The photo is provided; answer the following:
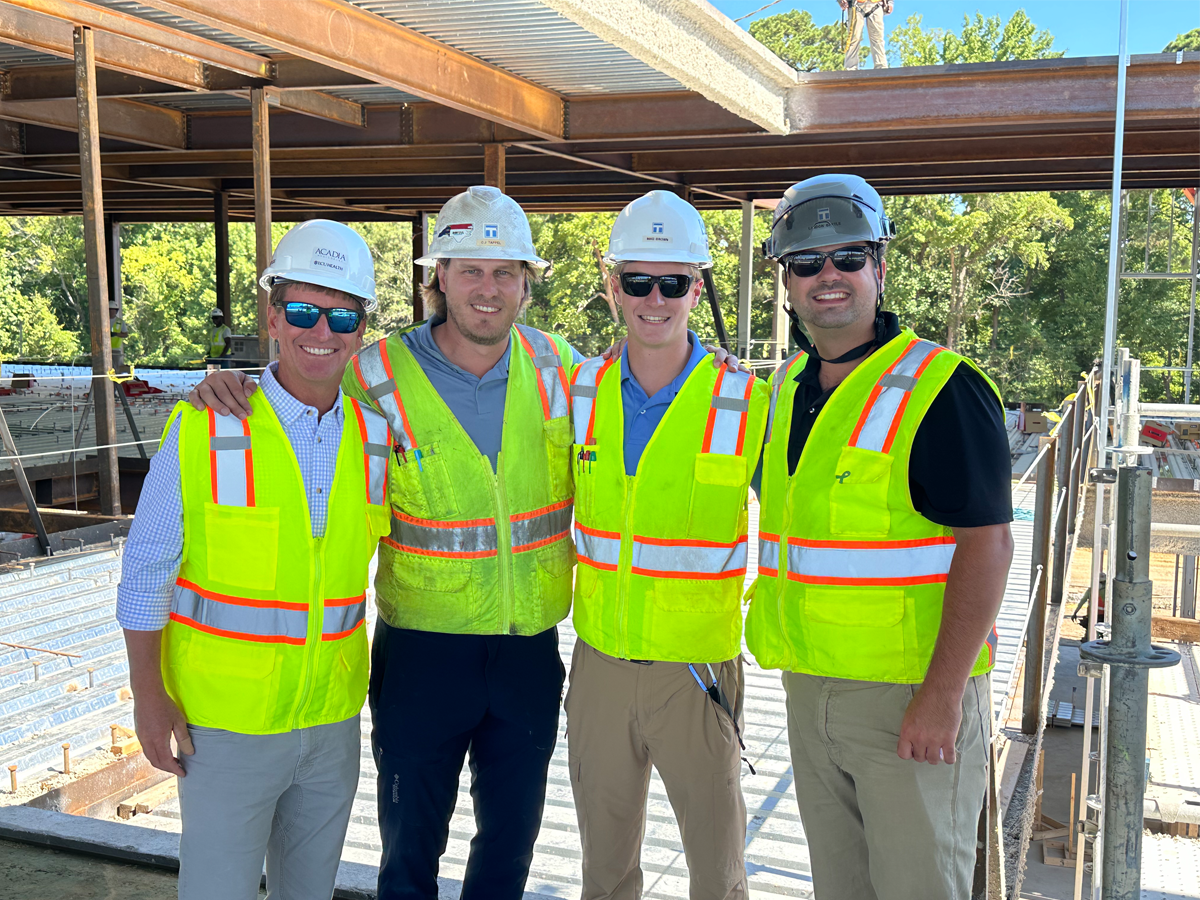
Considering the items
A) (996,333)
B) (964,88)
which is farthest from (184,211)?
(996,333)

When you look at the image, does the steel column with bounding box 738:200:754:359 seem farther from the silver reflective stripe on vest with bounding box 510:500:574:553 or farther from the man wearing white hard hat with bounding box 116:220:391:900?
the man wearing white hard hat with bounding box 116:220:391:900

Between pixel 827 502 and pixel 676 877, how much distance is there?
2345 mm

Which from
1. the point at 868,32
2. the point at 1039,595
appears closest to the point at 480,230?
the point at 1039,595

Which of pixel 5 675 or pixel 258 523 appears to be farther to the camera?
pixel 5 675

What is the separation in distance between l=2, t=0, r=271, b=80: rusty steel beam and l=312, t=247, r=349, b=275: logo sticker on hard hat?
24.3 feet

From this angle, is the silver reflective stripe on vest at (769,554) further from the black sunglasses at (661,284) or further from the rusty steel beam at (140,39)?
the rusty steel beam at (140,39)

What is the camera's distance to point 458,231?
3.23m

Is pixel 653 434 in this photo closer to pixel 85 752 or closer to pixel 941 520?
pixel 941 520

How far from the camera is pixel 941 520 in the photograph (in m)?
2.60

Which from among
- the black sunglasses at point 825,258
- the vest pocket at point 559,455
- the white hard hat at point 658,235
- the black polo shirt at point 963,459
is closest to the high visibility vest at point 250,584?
the vest pocket at point 559,455

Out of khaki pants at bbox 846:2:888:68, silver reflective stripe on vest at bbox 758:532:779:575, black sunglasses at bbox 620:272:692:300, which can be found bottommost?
silver reflective stripe on vest at bbox 758:532:779:575

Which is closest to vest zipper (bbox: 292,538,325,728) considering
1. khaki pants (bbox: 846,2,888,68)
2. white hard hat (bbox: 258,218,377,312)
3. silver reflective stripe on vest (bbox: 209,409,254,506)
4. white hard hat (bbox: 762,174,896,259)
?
silver reflective stripe on vest (bbox: 209,409,254,506)

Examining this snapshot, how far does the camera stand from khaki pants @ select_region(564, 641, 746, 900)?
3.11 meters

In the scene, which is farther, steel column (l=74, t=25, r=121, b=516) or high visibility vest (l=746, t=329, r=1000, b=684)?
steel column (l=74, t=25, r=121, b=516)
